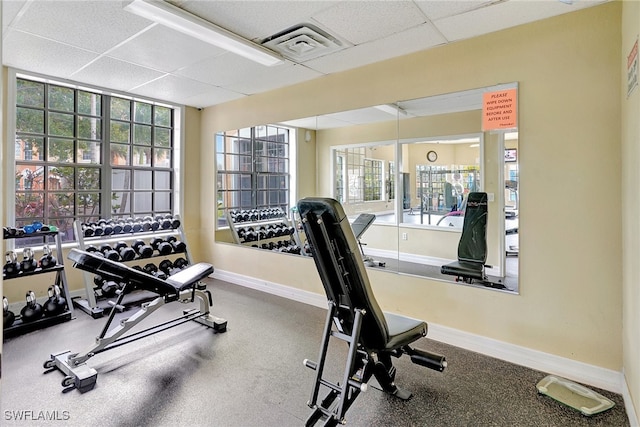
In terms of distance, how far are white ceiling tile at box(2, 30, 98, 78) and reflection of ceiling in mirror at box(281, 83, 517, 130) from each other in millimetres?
2177

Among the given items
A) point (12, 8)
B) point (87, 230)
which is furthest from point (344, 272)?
point (87, 230)

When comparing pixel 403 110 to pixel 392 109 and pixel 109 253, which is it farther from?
pixel 109 253

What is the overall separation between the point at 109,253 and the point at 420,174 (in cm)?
350

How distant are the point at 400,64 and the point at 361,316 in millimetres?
Answer: 2471

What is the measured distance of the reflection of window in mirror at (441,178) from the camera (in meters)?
3.35

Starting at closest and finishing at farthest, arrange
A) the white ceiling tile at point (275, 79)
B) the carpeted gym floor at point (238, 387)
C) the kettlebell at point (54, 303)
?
the carpeted gym floor at point (238, 387), the kettlebell at point (54, 303), the white ceiling tile at point (275, 79)

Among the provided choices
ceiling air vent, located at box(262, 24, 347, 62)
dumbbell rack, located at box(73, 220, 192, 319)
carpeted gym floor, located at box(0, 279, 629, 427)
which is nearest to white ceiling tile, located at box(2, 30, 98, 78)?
dumbbell rack, located at box(73, 220, 192, 319)

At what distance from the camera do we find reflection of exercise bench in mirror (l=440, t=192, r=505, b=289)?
321cm

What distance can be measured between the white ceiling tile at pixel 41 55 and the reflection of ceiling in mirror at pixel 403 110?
218cm

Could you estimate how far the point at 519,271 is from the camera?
2.92m

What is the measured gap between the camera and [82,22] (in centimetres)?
287

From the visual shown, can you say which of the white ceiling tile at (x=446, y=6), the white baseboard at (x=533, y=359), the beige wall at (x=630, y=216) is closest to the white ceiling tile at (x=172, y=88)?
the white ceiling tile at (x=446, y=6)

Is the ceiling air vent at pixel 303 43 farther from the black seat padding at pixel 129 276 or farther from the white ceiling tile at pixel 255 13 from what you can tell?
the black seat padding at pixel 129 276

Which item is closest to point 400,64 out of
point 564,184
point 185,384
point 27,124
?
point 564,184
